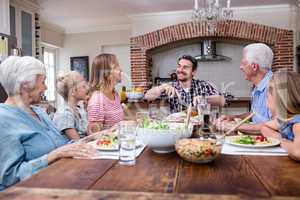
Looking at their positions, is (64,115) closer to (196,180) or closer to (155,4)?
(196,180)

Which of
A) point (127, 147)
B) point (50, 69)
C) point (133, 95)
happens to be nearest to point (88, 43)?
point (50, 69)

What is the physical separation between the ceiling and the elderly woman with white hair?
378 centimetres

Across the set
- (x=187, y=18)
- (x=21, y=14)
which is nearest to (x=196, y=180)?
(x=21, y=14)

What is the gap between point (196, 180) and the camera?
103 cm

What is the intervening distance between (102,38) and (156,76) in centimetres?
160

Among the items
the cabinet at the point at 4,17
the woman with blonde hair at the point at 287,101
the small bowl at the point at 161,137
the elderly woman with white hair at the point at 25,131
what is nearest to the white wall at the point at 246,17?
the cabinet at the point at 4,17

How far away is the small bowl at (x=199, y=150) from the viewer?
119 centimetres

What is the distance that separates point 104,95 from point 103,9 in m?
3.56

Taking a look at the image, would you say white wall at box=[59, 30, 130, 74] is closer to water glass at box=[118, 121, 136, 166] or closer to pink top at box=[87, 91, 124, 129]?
pink top at box=[87, 91, 124, 129]

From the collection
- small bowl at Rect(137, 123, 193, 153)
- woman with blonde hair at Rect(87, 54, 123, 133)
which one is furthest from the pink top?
small bowl at Rect(137, 123, 193, 153)

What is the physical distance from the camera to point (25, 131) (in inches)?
59.4

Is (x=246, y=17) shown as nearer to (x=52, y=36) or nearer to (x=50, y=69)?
A: (x=52, y=36)

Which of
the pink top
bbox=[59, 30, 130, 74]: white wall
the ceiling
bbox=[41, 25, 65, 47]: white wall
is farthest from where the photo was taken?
bbox=[59, 30, 130, 74]: white wall

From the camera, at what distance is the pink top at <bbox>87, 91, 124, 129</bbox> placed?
98.0 inches
